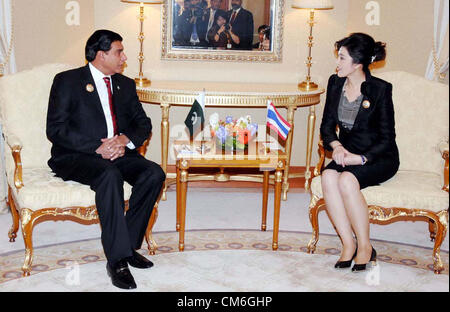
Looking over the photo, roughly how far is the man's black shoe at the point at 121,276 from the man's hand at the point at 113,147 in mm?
756

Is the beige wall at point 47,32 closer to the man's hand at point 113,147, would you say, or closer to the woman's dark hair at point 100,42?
the woman's dark hair at point 100,42

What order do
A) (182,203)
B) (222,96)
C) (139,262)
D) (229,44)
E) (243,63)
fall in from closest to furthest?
(139,262)
(182,203)
(222,96)
(229,44)
(243,63)

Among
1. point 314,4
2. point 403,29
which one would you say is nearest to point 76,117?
point 314,4

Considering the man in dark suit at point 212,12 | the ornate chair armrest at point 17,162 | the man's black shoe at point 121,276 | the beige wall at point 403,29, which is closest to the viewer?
the man's black shoe at point 121,276

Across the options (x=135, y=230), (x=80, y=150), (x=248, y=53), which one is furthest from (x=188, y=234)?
(x=248, y=53)

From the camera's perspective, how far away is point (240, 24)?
20.2ft

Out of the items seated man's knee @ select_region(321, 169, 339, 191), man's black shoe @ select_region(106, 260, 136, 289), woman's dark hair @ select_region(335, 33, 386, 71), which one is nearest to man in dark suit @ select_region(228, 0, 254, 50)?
woman's dark hair @ select_region(335, 33, 386, 71)

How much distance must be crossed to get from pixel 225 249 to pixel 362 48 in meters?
1.74

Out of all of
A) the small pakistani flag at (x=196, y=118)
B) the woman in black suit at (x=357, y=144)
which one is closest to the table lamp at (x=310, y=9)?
the woman in black suit at (x=357, y=144)

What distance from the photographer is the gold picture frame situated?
611 cm

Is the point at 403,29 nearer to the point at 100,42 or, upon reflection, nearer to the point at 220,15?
the point at 220,15

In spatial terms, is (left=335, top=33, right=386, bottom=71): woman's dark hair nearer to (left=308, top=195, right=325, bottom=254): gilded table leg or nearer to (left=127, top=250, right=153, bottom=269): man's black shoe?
(left=308, top=195, right=325, bottom=254): gilded table leg

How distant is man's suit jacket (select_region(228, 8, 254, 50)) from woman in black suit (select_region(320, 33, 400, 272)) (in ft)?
6.23

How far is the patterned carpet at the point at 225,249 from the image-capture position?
416 centimetres
